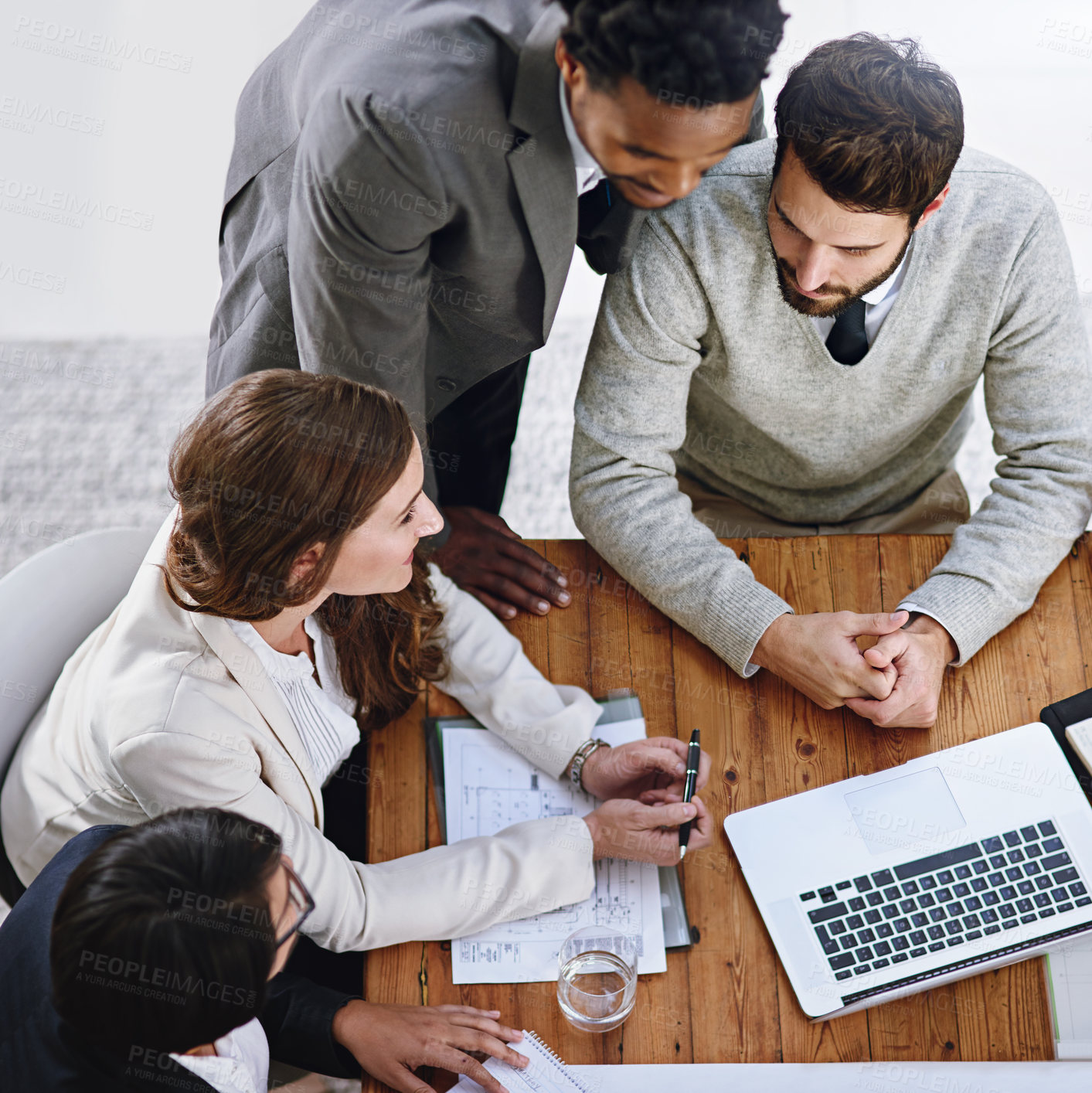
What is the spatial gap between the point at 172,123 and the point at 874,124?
Answer: 246 cm

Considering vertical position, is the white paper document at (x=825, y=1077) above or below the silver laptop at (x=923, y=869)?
below

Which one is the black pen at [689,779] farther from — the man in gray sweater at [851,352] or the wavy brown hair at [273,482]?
the wavy brown hair at [273,482]

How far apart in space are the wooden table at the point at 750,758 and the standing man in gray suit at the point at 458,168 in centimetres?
14

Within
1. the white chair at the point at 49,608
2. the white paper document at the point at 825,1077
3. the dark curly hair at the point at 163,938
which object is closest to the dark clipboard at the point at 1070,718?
the white paper document at the point at 825,1077

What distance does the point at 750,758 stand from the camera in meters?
1.40

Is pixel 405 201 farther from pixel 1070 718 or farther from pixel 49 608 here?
pixel 1070 718

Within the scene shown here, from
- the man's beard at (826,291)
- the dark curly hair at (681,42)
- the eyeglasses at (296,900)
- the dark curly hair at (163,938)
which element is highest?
the dark curly hair at (681,42)

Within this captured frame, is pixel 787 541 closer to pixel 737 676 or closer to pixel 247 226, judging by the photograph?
pixel 737 676

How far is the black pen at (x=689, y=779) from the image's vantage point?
1.31m

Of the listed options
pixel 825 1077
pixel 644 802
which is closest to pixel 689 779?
pixel 644 802

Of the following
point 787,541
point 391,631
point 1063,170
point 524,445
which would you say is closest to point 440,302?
point 391,631

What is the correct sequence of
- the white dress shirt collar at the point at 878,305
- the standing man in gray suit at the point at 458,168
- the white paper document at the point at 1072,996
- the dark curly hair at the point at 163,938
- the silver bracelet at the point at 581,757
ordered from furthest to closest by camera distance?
the white dress shirt collar at the point at 878,305 → the silver bracelet at the point at 581,757 → the white paper document at the point at 1072,996 → the standing man in gray suit at the point at 458,168 → the dark curly hair at the point at 163,938

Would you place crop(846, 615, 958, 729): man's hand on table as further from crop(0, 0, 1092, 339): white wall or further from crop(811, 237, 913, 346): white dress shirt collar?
crop(0, 0, 1092, 339): white wall

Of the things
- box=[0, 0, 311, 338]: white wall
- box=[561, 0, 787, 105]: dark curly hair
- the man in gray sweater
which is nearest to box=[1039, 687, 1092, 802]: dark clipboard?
the man in gray sweater
